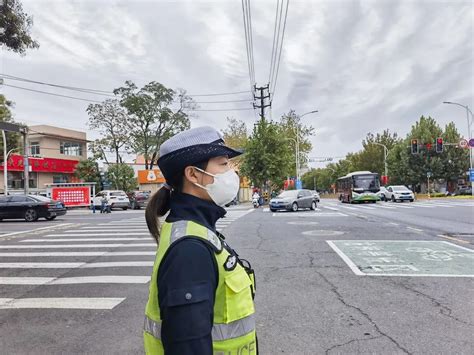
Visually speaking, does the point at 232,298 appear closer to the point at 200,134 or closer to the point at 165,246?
the point at 165,246

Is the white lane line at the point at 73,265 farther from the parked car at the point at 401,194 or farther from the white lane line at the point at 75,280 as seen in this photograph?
the parked car at the point at 401,194

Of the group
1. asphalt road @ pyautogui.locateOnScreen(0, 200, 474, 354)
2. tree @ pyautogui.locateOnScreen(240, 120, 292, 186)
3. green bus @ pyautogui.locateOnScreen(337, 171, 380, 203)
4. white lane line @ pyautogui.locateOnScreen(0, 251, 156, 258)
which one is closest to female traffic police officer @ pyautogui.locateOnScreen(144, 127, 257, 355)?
asphalt road @ pyautogui.locateOnScreen(0, 200, 474, 354)

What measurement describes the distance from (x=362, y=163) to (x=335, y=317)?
70.3 m

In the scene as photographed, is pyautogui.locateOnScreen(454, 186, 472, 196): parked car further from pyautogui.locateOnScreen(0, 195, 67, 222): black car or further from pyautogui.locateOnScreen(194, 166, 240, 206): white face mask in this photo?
pyautogui.locateOnScreen(194, 166, 240, 206): white face mask

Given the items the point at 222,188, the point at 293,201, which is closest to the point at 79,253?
the point at 222,188

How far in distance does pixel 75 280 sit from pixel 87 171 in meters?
42.7

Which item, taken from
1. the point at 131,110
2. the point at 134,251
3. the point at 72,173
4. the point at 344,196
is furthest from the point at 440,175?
the point at 134,251

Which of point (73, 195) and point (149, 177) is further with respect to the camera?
point (149, 177)

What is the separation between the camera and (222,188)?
1.80 meters

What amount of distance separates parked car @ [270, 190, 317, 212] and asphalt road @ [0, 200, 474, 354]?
13.9 m

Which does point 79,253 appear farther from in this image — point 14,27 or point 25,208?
point 25,208

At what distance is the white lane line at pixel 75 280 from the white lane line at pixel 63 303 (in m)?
0.93

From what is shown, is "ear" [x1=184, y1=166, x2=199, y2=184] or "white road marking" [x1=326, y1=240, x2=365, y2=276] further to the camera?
"white road marking" [x1=326, y1=240, x2=365, y2=276]

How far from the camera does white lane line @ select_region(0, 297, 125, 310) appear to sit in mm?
5328
